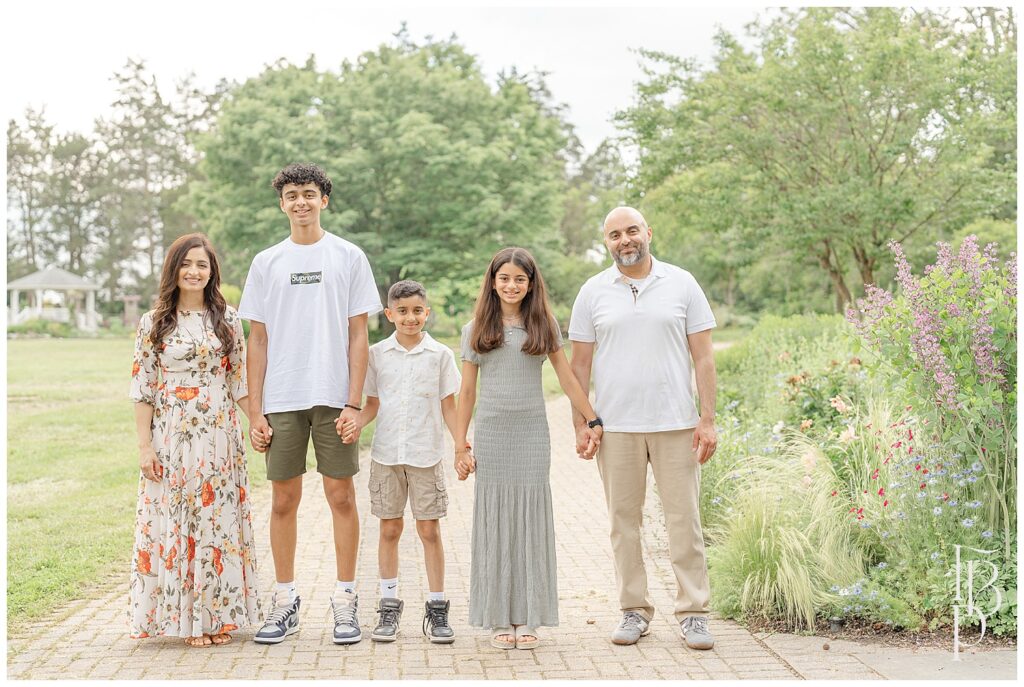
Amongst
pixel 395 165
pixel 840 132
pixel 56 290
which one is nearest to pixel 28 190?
pixel 56 290

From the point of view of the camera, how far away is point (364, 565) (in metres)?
6.96

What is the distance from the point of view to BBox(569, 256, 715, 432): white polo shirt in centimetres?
498

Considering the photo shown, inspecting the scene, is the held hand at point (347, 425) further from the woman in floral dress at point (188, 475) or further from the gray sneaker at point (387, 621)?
the gray sneaker at point (387, 621)

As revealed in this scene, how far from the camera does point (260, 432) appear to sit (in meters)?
5.00

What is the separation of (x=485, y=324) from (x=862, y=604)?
2269 mm

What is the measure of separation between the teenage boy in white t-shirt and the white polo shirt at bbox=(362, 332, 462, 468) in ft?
0.48

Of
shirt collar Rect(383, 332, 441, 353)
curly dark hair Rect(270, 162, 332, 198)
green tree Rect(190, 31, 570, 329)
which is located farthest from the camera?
green tree Rect(190, 31, 570, 329)

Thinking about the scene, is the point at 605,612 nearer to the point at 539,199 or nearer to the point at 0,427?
the point at 0,427

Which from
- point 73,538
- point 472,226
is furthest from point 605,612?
point 472,226

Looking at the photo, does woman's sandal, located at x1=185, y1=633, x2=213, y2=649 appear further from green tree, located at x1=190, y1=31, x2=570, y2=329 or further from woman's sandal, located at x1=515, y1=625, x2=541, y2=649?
green tree, located at x1=190, y1=31, x2=570, y2=329

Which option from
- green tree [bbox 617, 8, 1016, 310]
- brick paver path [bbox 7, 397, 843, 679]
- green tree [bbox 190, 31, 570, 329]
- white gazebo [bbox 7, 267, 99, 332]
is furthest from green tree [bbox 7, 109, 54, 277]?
brick paver path [bbox 7, 397, 843, 679]

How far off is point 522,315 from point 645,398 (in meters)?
0.70

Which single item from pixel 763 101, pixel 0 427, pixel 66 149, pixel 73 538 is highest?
pixel 66 149

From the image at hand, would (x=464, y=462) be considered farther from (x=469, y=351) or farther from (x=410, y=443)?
(x=469, y=351)
